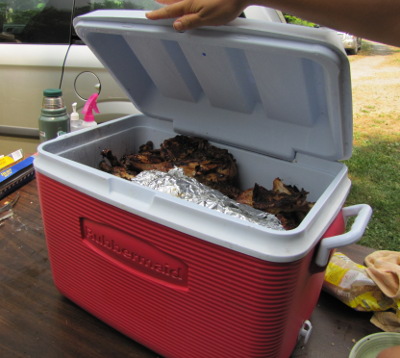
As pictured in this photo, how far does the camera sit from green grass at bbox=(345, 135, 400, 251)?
8.29ft

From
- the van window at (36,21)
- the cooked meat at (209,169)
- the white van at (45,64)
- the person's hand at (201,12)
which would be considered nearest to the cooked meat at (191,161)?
the cooked meat at (209,169)

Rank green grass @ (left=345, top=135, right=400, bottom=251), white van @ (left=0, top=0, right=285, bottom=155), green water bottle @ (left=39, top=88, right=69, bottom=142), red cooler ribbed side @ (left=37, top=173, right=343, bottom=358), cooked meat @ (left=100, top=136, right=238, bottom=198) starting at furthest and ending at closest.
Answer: green grass @ (left=345, top=135, right=400, bottom=251) < white van @ (left=0, top=0, right=285, bottom=155) < green water bottle @ (left=39, top=88, right=69, bottom=142) < cooked meat @ (left=100, top=136, right=238, bottom=198) < red cooler ribbed side @ (left=37, top=173, right=343, bottom=358)

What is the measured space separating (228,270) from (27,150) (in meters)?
1.96

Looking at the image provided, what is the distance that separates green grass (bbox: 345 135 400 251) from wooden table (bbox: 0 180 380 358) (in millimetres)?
1739

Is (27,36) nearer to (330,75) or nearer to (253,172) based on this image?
(253,172)

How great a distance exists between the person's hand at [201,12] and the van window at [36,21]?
1.56m

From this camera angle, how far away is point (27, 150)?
220 cm

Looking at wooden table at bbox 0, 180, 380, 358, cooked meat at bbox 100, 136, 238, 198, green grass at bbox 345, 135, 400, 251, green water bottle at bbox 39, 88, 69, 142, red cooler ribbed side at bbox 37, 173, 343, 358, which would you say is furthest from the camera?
green grass at bbox 345, 135, 400, 251

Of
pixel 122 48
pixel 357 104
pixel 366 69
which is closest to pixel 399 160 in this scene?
pixel 357 104

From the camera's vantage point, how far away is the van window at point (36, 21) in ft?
6.50

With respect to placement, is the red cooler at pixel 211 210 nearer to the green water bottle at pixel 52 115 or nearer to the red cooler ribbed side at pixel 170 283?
the red cooler ribbed side at pixel 170 283

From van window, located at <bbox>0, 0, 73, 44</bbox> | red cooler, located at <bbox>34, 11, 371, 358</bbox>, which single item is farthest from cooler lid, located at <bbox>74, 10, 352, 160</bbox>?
van window, located at <bbox>0, 0, 73, 44</bbox>

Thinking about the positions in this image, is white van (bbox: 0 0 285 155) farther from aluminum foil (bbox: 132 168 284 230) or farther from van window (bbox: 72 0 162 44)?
aluminum foil (bbox: 132 168 284 230)

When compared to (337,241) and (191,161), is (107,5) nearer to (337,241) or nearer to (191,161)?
(191,161)
